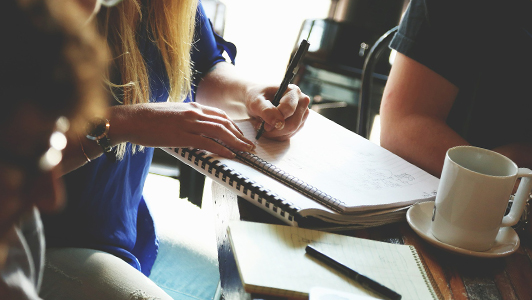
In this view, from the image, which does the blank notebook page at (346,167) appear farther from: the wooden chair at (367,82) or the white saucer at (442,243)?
the wooden chair at (367,82)

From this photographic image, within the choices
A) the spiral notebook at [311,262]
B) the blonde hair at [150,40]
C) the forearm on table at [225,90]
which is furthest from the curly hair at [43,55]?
the forearm on table at [225,90]

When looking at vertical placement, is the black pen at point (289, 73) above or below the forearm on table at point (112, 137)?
above

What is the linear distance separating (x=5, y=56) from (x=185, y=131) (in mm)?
453

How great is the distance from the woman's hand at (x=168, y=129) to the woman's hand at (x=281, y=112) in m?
0.09

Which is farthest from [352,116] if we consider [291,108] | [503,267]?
[503,267]

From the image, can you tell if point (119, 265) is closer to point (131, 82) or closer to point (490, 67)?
point (131, 82)

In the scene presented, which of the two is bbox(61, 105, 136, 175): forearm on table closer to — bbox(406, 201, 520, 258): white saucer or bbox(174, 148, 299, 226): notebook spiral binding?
bbox(174, 148, 299, 226): notebook spiral binding

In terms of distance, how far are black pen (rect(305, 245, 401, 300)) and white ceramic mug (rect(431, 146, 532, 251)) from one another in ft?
0.51

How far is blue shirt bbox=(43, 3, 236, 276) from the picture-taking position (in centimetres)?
75

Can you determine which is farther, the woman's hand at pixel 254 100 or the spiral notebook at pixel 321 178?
the woman's hand at pixel 254 100

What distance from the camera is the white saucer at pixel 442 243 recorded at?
551mm

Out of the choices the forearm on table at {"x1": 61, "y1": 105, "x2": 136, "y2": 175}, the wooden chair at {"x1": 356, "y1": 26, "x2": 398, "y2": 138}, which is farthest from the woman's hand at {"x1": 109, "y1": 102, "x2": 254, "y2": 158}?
the wooden chair at {"x1": 356, "y1": 26, "x2": 398, "y2": 138}

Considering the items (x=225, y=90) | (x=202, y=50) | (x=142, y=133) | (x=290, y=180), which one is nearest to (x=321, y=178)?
(x=290, y=180)

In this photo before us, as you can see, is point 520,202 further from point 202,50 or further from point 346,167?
point 202,50
